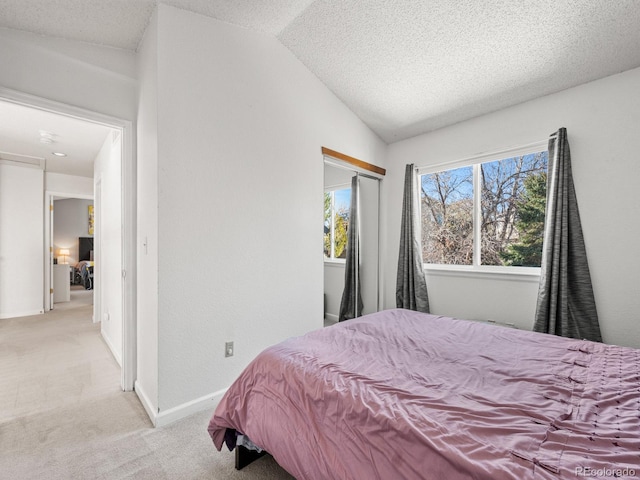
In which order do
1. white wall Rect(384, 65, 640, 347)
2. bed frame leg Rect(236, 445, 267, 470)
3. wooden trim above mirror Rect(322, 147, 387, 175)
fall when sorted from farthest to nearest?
wooden trim above mirror Rect(322, 147, 387, 175) < white wall Rect(384, 65, 640, 347) < bed frame leg Rect(236, 445, 267, 470)

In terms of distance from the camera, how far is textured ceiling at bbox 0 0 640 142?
1.92 metres

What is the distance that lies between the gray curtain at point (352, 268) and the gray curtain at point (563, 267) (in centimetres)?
179

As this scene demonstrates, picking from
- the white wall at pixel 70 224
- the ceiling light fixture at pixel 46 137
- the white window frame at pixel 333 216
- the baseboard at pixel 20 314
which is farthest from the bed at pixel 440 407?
the white wall at pixel 70 224

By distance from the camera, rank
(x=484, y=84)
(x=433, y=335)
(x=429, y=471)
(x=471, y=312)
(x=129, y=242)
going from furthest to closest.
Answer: (x=471, y=312) → (x=484, y=84) → (x=129, y=242) → (x=433, y=335) → (x=429, y=471)

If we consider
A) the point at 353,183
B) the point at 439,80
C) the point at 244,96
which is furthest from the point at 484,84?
the point at 244,96

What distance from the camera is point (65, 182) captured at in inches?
208

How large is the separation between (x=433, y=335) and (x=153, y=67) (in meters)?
2.50

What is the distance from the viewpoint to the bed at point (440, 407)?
2.68 feet

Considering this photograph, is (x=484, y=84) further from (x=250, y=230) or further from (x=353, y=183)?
(x=250, y=230)

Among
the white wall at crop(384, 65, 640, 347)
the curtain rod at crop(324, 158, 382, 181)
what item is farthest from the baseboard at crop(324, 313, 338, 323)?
the curtain rod at crop(324, 158, 382, 181)

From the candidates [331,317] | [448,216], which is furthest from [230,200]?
[448,216]

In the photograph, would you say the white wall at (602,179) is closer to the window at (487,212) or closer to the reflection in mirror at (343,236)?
the window at (487,212)

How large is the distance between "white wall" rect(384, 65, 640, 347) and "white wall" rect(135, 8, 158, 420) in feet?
9.79

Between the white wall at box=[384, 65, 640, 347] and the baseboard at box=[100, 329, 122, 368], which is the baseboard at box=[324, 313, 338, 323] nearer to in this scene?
the white wall at box=[384, 65, 640, 347]
